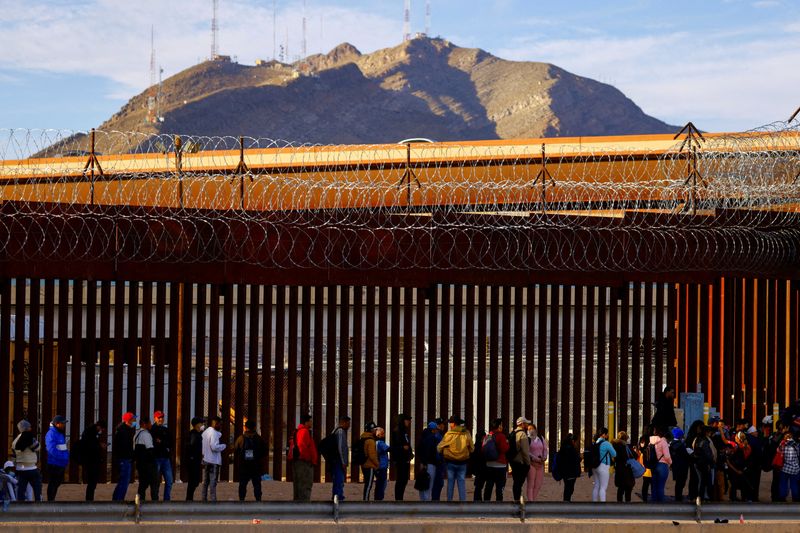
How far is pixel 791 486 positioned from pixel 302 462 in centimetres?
524

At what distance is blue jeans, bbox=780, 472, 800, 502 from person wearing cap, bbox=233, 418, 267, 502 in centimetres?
547

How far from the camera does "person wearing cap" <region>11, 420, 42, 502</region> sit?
35.6 feet

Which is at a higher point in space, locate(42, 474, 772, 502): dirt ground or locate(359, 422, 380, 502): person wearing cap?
locate(359, 422, 380, 502): person wearing cap

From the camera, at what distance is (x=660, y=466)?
12391 mm

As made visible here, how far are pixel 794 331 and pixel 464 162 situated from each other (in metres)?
6.08

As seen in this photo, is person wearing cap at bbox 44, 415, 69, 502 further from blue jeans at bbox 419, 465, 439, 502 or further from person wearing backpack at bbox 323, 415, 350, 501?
blue jeans at bbox 419, 465, 439, 502

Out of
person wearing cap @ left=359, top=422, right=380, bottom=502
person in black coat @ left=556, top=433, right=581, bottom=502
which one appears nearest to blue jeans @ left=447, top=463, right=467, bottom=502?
person wearing cap @ left=359, top=422, right=380, bottom=502

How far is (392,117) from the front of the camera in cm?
17200

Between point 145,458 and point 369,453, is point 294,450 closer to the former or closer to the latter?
point 369,453

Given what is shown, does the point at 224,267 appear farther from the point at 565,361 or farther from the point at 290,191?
the point at 290,191

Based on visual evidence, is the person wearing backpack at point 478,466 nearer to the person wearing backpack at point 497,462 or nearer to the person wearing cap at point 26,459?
the person wearing backpack at point 497,462

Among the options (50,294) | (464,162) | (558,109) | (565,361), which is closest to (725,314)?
(565,361)

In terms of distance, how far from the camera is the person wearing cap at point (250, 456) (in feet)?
38.5

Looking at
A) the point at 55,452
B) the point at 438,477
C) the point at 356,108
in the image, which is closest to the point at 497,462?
the point at 438,477
